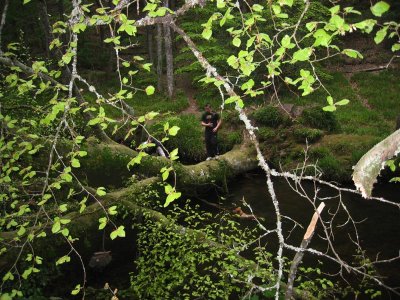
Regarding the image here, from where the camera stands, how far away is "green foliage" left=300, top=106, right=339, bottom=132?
653 inches

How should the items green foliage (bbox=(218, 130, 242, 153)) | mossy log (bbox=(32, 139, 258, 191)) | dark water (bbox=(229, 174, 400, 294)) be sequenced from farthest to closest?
1. green foliage (bbox=(218, 130, 242, 153))
2. mossy log (bbox=(32, 139, 258, 191))
3. dark water (bbox=(229, 174, 400, 294))

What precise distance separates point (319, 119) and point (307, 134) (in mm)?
1241

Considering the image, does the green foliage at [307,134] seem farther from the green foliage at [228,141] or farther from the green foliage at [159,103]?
the green foliage at [159,103]

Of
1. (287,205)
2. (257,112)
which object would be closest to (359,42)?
(257,112)

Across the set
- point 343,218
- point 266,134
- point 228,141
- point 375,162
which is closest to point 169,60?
point 228,141

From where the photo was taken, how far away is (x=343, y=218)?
37.8 feet

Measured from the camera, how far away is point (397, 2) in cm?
2384

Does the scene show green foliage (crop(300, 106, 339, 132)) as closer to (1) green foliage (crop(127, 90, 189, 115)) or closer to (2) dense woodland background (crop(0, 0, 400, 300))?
(2) dense woodland background (crop(0, 0, 400, 300))

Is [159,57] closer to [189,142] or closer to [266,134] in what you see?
[189,142]

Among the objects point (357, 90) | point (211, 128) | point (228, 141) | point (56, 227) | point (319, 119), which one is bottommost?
point (357, 90)

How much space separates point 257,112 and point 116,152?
8.54 m

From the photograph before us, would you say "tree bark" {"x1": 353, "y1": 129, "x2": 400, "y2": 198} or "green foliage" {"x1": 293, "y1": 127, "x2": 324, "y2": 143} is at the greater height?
"tree bark" {"x1": 353, "y1": 129, "x2": 400, "y2": 198}

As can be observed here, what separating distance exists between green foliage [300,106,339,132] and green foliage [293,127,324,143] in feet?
1.85

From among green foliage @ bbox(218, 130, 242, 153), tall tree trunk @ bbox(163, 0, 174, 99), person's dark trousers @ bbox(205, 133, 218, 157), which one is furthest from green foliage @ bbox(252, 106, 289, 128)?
tall tree trunk @ bbox(163, 0, 174, 99)
